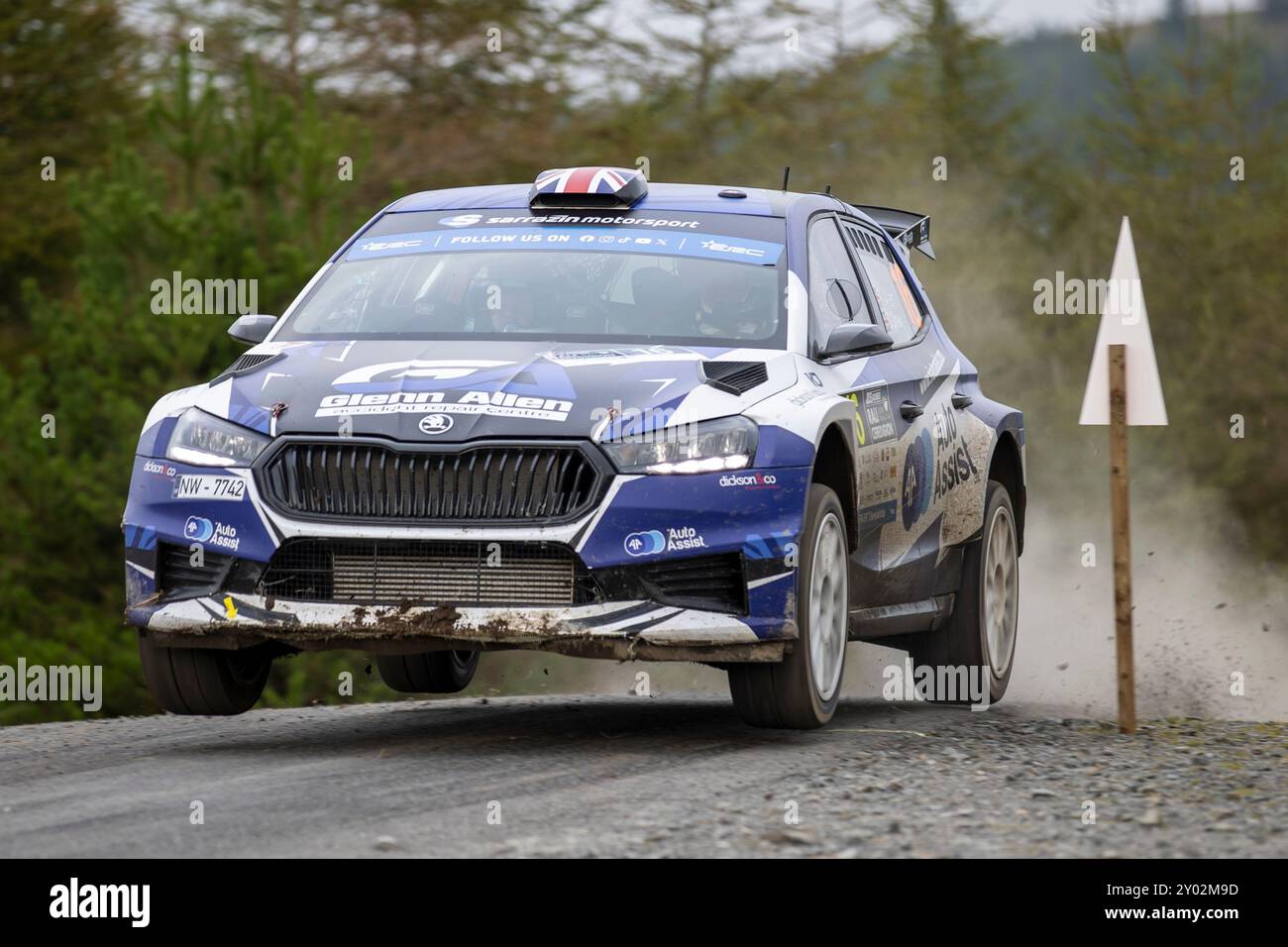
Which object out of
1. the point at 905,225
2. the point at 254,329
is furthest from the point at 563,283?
the point at 905,225

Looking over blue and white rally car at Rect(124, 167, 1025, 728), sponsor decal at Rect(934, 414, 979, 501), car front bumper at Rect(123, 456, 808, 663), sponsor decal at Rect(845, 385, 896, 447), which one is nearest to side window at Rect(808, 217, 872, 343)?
blue and white rally car at Rect(124, 167, 1025, 728)

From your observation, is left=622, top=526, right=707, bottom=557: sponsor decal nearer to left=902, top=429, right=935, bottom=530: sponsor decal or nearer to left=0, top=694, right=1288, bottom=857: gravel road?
left=0, top=694, right=1288, bottom=857: gravel road

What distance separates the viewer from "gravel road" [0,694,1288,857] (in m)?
5.51

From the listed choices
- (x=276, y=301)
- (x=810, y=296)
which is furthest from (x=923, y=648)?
(x=276, y=301)

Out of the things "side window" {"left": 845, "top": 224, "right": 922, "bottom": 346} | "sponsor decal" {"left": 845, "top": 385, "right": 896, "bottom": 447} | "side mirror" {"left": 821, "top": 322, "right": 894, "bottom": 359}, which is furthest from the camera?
"side window" {"left": 845, "top": 224, "right": 922, "bottom": 346}

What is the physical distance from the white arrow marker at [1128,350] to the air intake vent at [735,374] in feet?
5.55

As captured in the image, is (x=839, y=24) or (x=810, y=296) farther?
(x=839, y=24)

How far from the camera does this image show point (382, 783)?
6523 millimetres

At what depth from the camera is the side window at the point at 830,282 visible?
830 centimetres

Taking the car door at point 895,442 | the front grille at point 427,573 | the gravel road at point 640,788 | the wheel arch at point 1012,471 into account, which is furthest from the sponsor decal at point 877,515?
the wheel arch at point 1012,471

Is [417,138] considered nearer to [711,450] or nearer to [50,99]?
[50,99]

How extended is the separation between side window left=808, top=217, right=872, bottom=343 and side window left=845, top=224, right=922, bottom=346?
19 centimetres

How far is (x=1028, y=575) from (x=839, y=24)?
14.2m

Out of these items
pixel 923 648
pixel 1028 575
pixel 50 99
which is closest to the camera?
pixel 923 648
